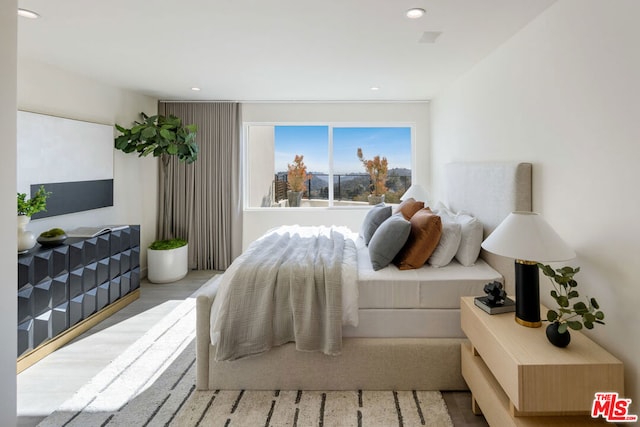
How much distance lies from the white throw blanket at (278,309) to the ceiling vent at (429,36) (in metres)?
1.82

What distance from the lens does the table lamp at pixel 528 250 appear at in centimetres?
169

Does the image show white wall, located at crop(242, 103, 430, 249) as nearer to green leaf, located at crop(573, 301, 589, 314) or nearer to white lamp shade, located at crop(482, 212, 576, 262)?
white lamp shade, located at crop(482, 212, 576, 262)

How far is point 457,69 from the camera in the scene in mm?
3576

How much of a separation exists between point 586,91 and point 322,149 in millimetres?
3875

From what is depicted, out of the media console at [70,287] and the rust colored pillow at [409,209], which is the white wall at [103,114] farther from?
the rust colored pillow at [409,209]

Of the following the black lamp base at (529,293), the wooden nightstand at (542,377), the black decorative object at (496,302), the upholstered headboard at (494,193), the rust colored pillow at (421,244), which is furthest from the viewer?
the rust colored pillow at (421,244)

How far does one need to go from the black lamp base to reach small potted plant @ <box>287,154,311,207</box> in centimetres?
398

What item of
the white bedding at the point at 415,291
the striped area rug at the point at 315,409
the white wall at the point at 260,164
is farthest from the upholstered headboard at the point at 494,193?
the white wall at the point at 260,164

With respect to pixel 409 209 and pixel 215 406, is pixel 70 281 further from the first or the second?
pixel 409 209

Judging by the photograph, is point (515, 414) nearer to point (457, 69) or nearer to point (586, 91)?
point (586, 91)

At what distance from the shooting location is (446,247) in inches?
103

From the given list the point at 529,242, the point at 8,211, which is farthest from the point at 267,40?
the point at 529,242

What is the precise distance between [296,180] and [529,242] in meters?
4.13

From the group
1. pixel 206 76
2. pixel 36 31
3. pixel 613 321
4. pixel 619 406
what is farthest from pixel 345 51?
pixel 619 406
